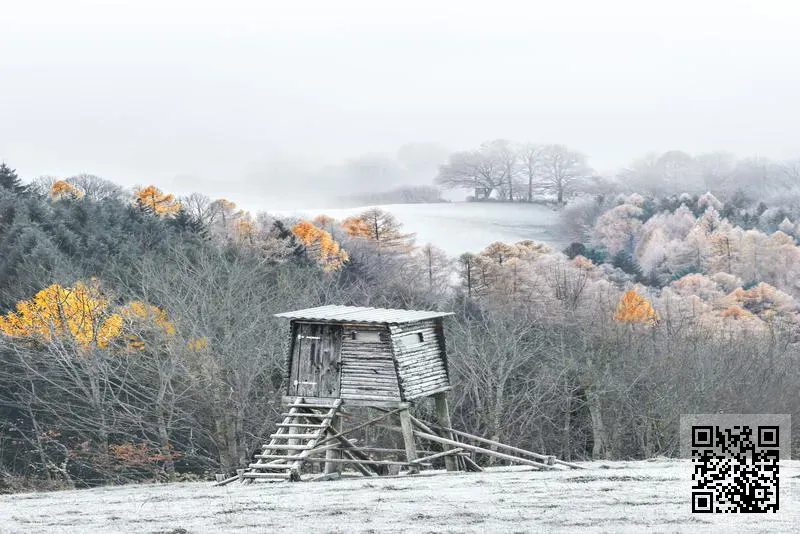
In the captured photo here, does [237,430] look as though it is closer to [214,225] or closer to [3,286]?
[3,286]

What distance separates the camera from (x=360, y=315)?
2533 centimetres

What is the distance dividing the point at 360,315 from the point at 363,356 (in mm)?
971

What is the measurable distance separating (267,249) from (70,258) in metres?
16.8

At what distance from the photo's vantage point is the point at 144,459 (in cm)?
3666

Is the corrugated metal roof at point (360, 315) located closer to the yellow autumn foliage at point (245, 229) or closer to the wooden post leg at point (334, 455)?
the wooden post leg at point (334, 455)

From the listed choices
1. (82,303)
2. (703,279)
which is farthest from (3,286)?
(703,279)

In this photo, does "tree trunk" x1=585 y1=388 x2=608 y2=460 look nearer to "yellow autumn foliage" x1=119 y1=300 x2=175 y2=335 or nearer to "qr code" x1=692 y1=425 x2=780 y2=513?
"yellow autumn foliage" x1=119 y1=300 x2=175 y2=335

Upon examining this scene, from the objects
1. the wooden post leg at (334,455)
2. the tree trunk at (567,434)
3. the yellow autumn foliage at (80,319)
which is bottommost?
the tree trunk at (567,434)

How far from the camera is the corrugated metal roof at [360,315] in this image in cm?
2467

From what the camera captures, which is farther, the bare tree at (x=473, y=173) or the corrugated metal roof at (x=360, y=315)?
the bare tree at (x=473, y=173)

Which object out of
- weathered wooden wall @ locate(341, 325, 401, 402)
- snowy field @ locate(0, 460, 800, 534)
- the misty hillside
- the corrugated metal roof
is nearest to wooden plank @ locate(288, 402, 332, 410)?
weathered wooden wall @ locate(341, 325, 401, 402)

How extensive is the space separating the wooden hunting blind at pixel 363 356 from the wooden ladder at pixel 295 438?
0.33 m

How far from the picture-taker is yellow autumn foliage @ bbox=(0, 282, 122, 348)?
39406mm

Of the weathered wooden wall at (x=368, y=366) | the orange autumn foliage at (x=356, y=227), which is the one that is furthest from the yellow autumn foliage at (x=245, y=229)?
the weathered wooden wall at (x=368, y=366)
